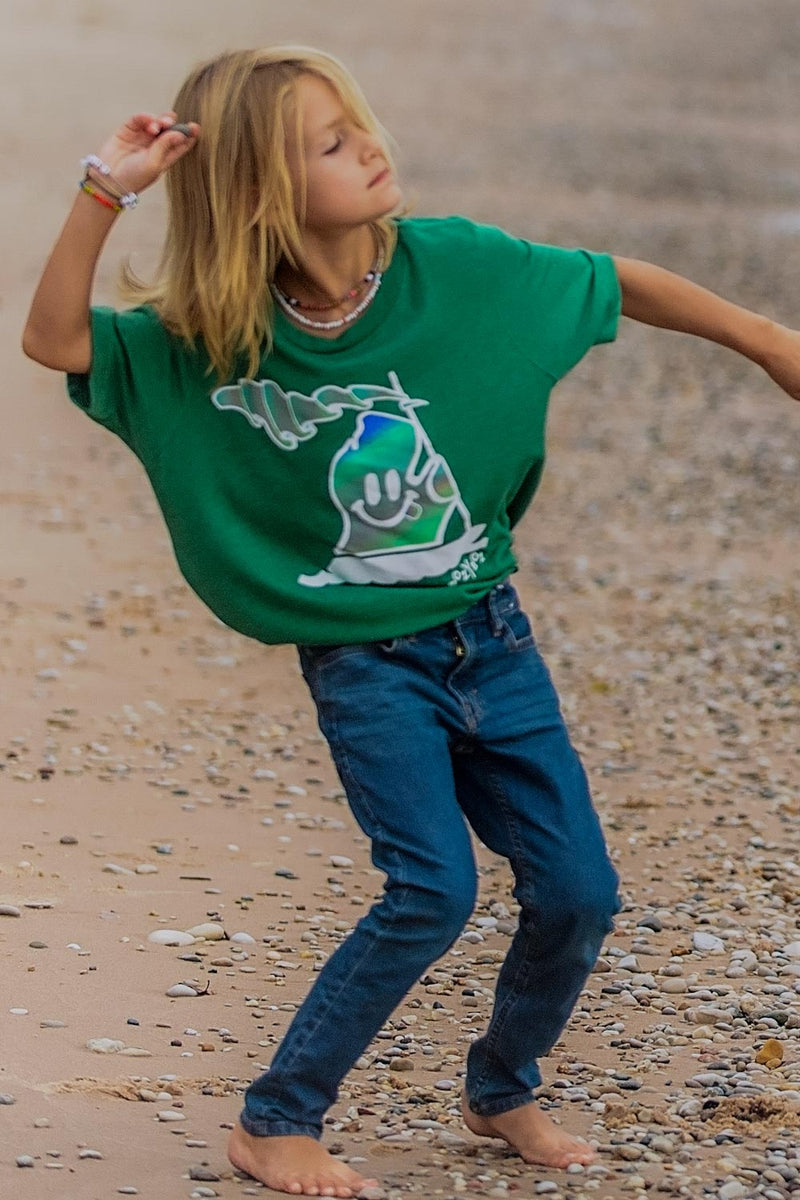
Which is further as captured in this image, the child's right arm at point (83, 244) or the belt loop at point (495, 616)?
the belt loop at point (495, 616)

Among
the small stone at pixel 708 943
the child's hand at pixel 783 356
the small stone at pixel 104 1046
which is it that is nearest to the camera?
the child's hand at pixel 783 356

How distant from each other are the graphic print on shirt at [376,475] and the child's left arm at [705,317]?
476mm

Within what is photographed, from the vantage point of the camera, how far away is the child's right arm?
3.28 m

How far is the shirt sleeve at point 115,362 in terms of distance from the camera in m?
3.35

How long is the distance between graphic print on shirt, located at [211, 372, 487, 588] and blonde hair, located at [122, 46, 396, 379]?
0.31 feet

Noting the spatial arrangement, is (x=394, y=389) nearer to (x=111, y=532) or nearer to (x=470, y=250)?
(x=470, y=250)

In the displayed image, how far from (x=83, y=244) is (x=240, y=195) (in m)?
0.28

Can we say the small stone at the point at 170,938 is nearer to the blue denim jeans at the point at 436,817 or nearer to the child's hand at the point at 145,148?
the blue denim jeans at the point at 436,817

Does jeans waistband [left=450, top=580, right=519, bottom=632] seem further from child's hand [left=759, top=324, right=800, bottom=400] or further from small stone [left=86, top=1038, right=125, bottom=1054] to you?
small stone [left=86, top=1038, right=125, bottom=1054]

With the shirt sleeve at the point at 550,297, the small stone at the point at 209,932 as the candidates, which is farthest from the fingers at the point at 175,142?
the small stone at the point at 209,932

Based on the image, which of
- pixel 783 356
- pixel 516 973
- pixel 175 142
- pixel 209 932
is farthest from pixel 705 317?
pixel 209 932

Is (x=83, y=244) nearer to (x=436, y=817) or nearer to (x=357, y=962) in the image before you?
(x=436, y=817)

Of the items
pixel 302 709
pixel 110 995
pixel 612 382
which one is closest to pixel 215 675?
pixel 302 709

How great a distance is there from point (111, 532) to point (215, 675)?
90.1 inches
